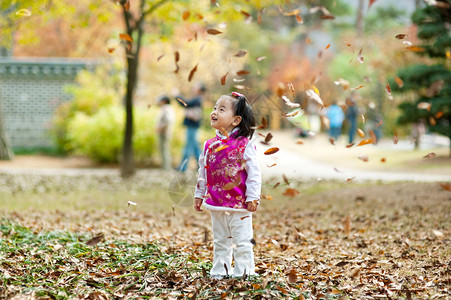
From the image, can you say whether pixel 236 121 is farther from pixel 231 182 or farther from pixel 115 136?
pixel 115 136

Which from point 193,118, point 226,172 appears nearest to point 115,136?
point 193,118

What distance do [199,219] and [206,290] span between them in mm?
3844

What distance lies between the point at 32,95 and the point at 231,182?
16.5 metres

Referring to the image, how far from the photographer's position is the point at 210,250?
5.16 m

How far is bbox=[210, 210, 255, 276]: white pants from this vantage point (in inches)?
156

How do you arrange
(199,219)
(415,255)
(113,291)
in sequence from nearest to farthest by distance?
(113,291) < (415,255) < (199,219)

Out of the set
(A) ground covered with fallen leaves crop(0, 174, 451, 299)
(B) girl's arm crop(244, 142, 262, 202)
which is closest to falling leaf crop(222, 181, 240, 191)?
(B) girl's arm crop(244, 142, 262, 202)

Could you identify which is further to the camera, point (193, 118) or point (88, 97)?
point (88, 97)

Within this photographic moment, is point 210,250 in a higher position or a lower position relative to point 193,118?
higher

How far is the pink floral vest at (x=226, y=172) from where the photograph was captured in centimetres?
394

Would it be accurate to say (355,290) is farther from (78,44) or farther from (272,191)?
(78,44)

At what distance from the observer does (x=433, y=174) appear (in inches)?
512

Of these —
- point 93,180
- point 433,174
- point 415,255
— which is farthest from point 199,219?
point 433,174

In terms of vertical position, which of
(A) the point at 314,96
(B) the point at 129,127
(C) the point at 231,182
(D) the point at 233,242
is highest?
(A) the point at 314,96
